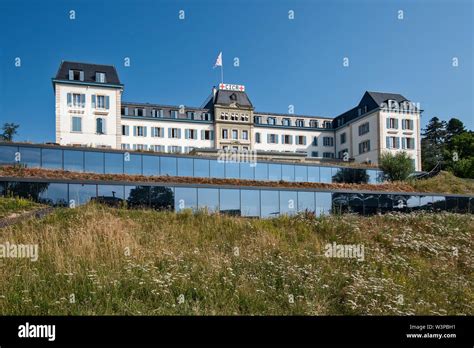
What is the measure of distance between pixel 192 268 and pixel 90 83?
81.4 ft

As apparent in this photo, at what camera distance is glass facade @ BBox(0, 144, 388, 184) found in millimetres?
24578

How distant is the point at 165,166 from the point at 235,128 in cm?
2178

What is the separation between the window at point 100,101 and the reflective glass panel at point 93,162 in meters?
4.77

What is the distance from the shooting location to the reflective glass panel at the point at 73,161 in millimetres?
25127

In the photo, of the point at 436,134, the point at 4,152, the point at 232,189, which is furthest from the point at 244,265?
the point at 436,134

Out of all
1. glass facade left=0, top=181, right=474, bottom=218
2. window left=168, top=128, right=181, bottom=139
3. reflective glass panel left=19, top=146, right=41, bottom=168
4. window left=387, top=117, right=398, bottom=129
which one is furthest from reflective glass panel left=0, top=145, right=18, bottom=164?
window left=387, top=117, right=398, bottom=129

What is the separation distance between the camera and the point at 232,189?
58.4 feet

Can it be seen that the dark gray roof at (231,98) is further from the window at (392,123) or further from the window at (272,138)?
the window at (392,123)

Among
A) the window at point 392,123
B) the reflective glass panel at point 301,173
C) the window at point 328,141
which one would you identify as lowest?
the reflective glass panel at point 301,173

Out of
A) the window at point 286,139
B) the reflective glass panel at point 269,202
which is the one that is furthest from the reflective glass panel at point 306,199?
the window at point 286,139

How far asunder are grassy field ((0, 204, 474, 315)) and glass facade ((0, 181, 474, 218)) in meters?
6.91

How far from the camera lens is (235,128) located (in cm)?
4922

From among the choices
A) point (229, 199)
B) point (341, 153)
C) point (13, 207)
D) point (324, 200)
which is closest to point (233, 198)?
point (229, 199)
